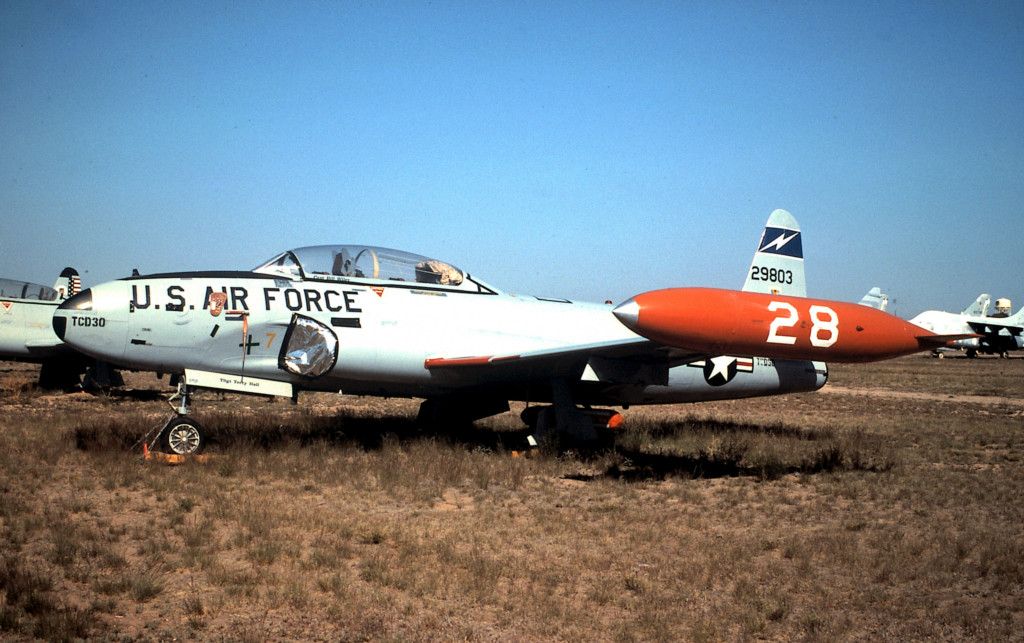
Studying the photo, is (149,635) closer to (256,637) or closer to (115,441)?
(256,637)

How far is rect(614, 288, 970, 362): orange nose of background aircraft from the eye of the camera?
803cm

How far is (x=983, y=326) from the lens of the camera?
193 feet

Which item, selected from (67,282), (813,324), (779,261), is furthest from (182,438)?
(67,282)

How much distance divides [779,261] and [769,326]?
554cm

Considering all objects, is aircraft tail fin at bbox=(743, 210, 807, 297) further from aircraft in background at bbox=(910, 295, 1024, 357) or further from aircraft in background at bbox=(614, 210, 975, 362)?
aircraft in background at bbox=(910, 295, 1024, 357)

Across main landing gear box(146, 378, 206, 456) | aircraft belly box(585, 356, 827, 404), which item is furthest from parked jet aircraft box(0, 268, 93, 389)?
aircraft belly box(585, 356, 827, 404)

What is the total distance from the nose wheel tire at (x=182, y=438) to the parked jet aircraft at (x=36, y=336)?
1119 cm

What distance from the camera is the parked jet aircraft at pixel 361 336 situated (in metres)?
9.63

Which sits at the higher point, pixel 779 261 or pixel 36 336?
pixel 779 261

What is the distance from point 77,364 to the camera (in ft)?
66.6

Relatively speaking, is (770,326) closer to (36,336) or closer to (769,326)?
(769,326)

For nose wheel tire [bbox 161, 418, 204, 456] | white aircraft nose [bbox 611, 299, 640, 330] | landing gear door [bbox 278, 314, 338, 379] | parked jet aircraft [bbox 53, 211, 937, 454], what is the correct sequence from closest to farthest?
1. white aircraft nose [bbox 611, 299, 640, 330]
2. parked jet aircraft [bbox 53, 211, 937, 454]
3. nose wheel tire [bbox 161, 418, 204, 456]
4. landing gear door [bbox 278, 314, 338, 379]

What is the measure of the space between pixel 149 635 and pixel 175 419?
5967mm

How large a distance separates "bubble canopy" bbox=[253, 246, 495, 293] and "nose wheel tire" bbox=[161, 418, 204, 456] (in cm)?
222
